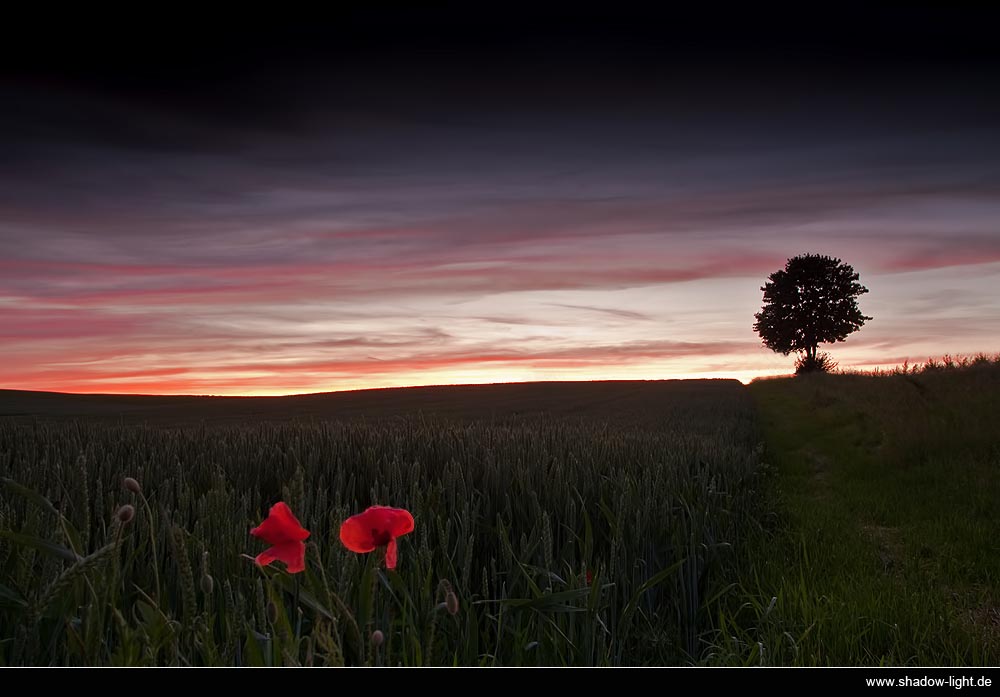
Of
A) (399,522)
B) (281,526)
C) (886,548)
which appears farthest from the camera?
(886,548)

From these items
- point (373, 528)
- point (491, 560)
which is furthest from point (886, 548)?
point (373, 528)

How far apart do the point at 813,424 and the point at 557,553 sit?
1689 cm

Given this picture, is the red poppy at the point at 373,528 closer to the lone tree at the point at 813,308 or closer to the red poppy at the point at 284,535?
the red poppy at the point at 284,535

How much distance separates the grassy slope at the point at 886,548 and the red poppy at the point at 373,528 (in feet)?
4.71

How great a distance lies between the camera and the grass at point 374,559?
5.92 ft

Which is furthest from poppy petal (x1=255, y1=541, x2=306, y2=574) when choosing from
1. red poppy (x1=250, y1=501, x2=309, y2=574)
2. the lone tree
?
the lone tree

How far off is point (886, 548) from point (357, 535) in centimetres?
564

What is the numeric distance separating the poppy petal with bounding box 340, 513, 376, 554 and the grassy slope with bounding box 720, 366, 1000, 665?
1460 mm

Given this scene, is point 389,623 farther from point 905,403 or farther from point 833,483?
point 905,403

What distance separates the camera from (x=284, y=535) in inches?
57.6

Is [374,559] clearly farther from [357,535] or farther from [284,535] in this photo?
[284,535]

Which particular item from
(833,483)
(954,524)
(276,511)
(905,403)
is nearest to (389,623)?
(276,511)

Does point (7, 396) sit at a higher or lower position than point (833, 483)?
higher
